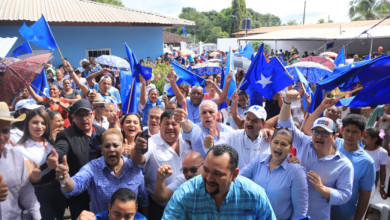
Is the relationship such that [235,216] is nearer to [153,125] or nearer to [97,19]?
[153,125]

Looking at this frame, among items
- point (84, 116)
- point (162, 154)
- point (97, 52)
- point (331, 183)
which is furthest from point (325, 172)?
point (97, 52)

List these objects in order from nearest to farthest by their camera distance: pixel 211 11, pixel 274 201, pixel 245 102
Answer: pixel 274 201 → pixel 245 102 → pixel 211 11

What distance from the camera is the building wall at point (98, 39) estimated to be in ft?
44.2

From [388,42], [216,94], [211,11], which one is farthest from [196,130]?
[211,11]

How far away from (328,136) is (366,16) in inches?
1911

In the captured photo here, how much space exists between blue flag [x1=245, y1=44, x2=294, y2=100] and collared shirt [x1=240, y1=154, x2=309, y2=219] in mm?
2514

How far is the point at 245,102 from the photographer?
204 inches

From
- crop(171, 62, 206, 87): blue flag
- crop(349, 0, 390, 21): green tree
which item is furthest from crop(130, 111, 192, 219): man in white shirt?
crop(349, 0, 390, 21): green tree

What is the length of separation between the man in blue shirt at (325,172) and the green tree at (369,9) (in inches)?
1785

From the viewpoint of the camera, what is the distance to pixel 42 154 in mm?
3113

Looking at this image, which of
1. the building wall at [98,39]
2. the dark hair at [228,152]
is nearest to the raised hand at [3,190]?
the dark hair at [228,152]

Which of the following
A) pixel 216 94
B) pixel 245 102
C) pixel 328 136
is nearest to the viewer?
pixel 328 136

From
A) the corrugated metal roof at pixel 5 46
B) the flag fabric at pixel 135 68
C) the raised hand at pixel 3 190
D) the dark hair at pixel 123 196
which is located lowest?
the dark hair at pixel 123 196

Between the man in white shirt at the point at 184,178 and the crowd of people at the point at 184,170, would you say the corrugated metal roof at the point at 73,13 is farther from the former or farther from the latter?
the man in white shirt at the point at 184,178
